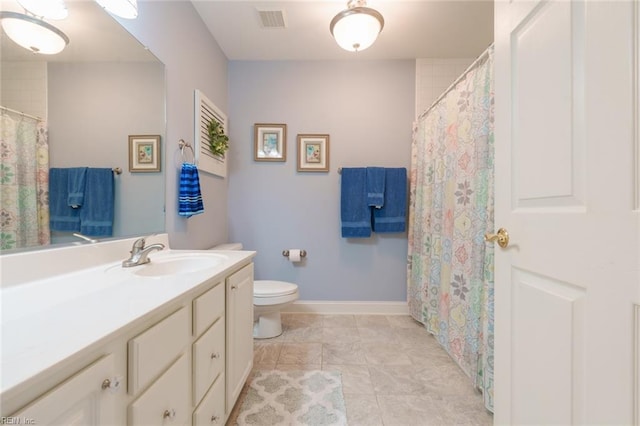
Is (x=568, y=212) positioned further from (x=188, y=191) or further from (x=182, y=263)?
(x=188, y=191)

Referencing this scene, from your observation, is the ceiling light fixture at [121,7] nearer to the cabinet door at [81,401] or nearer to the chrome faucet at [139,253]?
the chrome faucet at [139,253]

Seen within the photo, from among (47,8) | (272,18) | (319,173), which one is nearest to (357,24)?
(272,18)

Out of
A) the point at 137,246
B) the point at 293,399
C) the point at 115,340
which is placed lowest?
the point at 293,399

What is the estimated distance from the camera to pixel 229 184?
2332 millimetres

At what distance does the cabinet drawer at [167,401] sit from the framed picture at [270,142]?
1.85 m

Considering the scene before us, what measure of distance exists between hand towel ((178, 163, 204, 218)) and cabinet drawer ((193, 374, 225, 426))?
3.04 feet

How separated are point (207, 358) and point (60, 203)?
76cm

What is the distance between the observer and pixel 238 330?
1155 millimetres

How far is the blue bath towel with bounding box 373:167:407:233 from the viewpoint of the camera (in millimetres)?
2227

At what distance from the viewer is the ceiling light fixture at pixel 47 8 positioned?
79 cm

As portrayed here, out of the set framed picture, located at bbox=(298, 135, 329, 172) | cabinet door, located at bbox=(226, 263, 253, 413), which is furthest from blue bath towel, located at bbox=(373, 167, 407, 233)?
cabinet door, located at bbox=(226, 263, 253, 413)

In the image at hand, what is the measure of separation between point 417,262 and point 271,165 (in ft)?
5.17

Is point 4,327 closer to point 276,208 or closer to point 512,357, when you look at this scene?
point 512,357

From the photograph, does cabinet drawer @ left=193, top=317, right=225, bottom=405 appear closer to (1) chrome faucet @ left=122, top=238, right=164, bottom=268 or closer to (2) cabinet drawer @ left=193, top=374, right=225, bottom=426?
(2) cabinet drawer @ left=193, top=374, right=225, bottom=426
